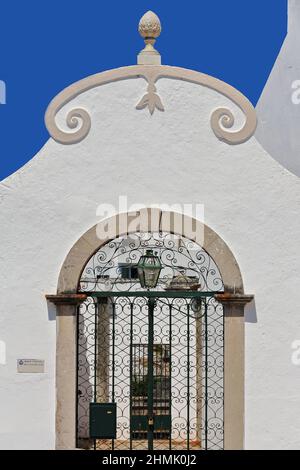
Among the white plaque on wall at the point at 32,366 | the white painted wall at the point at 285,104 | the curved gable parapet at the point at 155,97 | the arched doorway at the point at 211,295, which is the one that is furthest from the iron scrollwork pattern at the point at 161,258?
the white painted wall at the point at 285,104

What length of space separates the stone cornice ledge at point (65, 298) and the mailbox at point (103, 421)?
54.6 inches

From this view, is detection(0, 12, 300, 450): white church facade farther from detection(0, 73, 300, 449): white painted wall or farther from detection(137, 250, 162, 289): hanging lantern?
detection(137, 250, 162, 289): hanging lantern

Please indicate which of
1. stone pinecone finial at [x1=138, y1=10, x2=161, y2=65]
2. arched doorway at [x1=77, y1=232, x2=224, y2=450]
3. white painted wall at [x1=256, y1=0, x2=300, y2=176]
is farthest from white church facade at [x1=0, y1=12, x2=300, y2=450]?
white painted wall at [x1=256, y1=0, x2=300, y2=176]

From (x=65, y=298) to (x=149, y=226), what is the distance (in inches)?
53.2

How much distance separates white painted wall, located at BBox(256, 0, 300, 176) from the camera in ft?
57.6

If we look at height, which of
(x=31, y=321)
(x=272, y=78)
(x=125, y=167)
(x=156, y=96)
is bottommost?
(x=31, y=321)

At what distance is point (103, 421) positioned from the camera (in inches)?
532

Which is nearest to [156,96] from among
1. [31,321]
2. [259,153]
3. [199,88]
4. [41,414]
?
[199,88]

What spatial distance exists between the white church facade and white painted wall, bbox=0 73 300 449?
0.5 inches

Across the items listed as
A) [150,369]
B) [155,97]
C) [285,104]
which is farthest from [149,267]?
[285,104]

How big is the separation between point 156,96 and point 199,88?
541 mm

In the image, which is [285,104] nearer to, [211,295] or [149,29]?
[149,29]

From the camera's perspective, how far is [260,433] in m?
13.2

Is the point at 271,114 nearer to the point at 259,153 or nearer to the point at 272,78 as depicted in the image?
the point at 272,78
